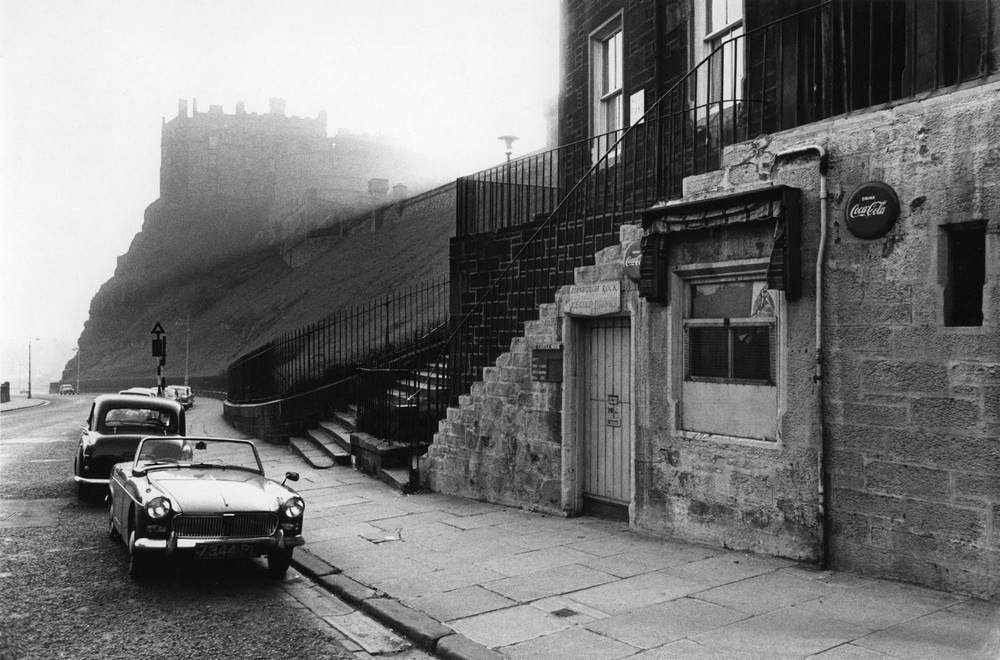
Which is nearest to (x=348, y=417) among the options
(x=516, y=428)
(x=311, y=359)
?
(x=311, y=359)

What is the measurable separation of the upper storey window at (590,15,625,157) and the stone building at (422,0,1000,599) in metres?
2.92

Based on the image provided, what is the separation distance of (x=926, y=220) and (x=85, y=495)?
11.2 m

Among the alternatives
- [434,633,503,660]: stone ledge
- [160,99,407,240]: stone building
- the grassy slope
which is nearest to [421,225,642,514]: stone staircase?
[434,633,503,660]: stone ledge

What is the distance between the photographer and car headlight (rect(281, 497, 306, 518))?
7.61 meters

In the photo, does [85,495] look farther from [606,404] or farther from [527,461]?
[606,404]

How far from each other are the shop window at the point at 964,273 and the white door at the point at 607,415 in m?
3.69

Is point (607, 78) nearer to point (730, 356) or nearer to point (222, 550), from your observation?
point (730, 356)

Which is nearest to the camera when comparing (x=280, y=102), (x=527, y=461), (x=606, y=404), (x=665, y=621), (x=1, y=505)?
(x=665, y=621)

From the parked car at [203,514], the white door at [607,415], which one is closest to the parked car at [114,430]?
the parked car at [203,514]

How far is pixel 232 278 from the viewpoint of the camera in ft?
268

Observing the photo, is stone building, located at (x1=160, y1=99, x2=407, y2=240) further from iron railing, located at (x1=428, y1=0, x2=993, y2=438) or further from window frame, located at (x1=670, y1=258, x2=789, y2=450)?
window frame, located at (x1=670, y1=258, x2=789, y2=450)

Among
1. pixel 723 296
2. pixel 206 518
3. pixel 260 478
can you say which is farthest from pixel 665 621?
pixel 260 478

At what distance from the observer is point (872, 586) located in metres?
6.53

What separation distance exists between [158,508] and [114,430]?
5.85 metres
